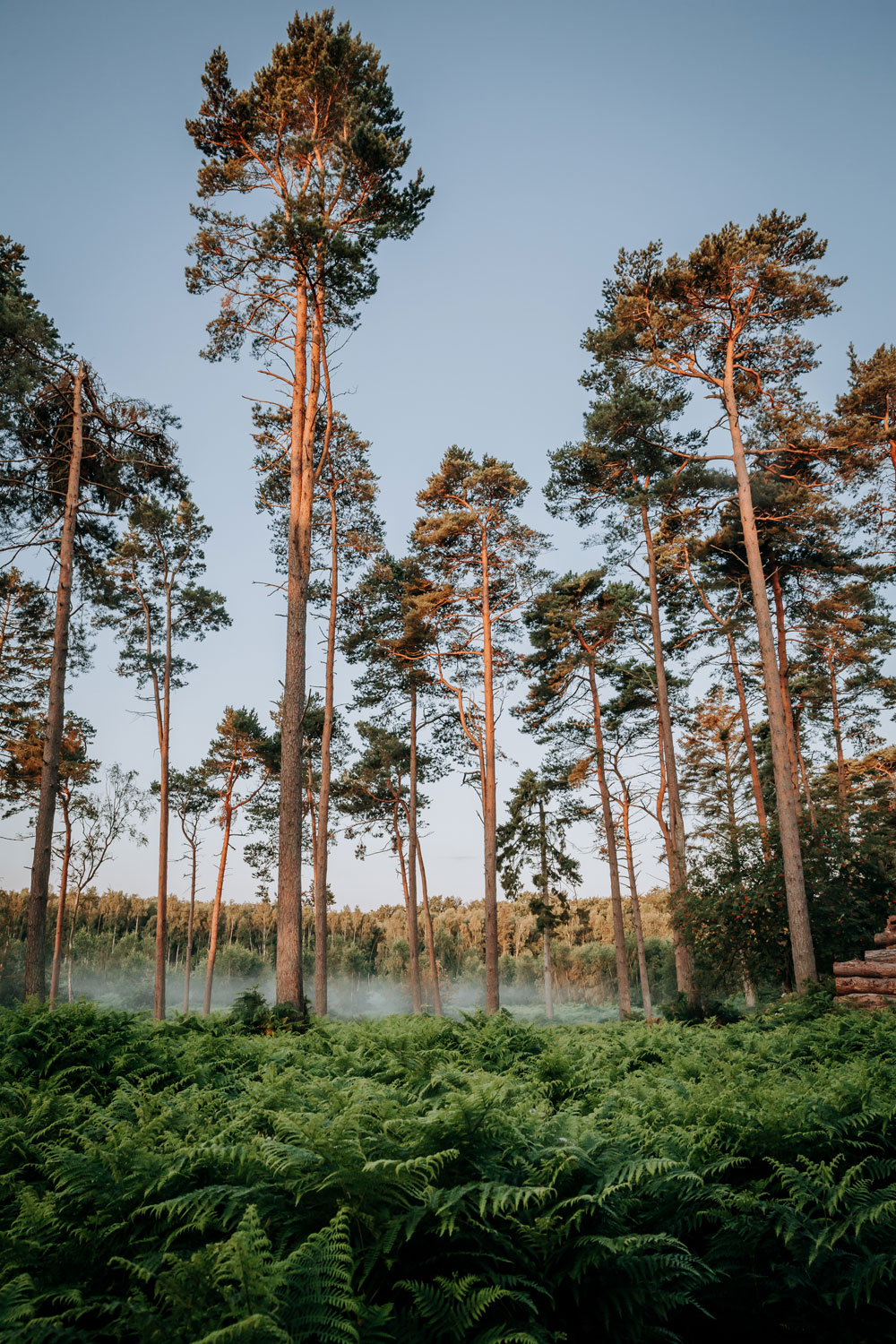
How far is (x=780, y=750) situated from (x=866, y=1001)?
4.96m

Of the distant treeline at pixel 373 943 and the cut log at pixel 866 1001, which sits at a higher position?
the cut log at pixel 866 1001

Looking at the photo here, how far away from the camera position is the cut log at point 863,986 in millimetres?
9430

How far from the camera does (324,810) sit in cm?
1778

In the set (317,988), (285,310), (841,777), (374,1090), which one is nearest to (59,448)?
(285,310)

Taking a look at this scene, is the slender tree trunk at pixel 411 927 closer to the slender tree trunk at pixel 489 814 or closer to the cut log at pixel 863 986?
the slender tree trunk at pixel 489 814

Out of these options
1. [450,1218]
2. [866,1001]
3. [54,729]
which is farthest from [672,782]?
[450,1218]

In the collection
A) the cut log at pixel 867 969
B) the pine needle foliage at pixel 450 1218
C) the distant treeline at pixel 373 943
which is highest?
the pine needle foliage at pixel 450 1218

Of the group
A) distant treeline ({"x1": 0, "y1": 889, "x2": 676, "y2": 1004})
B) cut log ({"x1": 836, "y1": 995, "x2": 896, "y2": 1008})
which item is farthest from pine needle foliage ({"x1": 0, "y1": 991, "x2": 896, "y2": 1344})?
distant treeline ({"x1": 0, "y1": 889, "x2": 676, "y2": 1004})

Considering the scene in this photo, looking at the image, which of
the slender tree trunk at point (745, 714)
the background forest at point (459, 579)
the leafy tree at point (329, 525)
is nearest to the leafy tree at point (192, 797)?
the background forest at point (459, 579)

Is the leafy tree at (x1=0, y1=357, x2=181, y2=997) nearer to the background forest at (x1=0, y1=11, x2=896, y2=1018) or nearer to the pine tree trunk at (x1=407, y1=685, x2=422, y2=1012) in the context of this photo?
the background forest at (x1=0, y1=11, x2=896, y2=1018)

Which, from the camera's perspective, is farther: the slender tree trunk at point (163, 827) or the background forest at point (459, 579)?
the slender tree trunk at point (163, 827)

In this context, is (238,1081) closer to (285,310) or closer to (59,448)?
(285,310)

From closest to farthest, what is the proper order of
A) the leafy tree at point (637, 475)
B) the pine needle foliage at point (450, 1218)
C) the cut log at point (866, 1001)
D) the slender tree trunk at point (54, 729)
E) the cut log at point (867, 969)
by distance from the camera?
1. the pine needle foliage at point (450, 1218)
2. the cut log at point (866, 1001)
3. the cut log at point (867, 969)
4. the slender tree trunk at point (54, 729)
5. the leafy tree at point (637, 475)

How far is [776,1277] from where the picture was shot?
265cm
